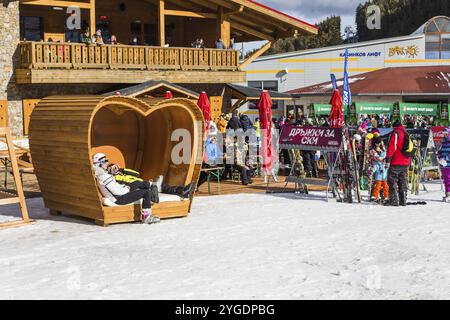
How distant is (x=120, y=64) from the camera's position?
21.7m

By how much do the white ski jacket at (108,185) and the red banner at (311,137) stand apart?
4533 millimetres

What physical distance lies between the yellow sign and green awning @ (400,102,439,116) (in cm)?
1217

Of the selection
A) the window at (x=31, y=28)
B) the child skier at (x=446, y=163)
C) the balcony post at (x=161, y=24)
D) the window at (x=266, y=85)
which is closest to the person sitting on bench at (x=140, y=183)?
the child skier at (x=446, y=163)

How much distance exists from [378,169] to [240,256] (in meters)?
5.77

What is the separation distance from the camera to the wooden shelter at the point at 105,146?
36.3ft

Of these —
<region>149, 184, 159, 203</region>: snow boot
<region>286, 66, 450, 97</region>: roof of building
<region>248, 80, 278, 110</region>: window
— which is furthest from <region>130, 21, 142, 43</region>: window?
<region>149, 184, 159, 203</region>: snow boot

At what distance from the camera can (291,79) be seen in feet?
130

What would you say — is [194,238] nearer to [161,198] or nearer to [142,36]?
[161,198]

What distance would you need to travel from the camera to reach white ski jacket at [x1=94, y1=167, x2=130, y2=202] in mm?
11109

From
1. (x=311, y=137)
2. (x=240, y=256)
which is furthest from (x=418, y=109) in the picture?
(x=240, y=256)

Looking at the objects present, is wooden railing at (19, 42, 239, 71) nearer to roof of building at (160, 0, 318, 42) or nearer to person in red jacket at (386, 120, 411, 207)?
roof of building at (160, 0, 318, 42)

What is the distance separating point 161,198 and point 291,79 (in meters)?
28.7
